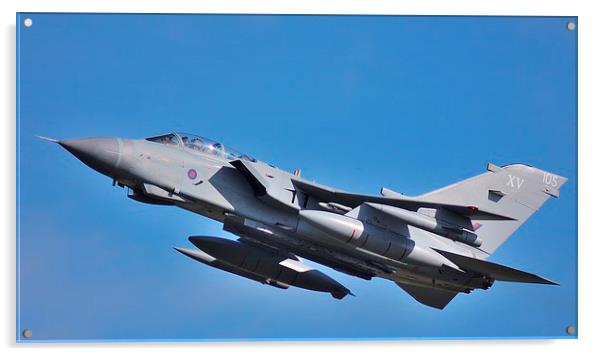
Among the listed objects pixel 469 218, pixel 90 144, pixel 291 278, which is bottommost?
pixel 291 278

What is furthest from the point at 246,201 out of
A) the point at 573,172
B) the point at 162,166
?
the point at 573,172

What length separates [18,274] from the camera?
10.1 m

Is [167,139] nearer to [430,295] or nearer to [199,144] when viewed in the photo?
[199,144]

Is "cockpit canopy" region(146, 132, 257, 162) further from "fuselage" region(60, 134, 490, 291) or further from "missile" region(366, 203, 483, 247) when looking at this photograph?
"missile" region(366, 203, 483, 247)

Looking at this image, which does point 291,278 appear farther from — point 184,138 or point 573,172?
point 573,172

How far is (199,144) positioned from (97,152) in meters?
1.39

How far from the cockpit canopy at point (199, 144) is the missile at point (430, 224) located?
1.89 meters

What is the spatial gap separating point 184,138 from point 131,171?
3.05ft

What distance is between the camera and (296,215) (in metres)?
11.6

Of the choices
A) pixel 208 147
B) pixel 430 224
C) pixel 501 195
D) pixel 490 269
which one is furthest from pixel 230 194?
pixel 501 195

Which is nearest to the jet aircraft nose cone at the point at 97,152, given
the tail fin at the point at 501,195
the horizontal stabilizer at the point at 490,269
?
→ the horizontal stabilizer at the point at 490,269

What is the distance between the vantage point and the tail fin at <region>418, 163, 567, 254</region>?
1296 cm

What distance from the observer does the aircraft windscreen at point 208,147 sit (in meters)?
11.6

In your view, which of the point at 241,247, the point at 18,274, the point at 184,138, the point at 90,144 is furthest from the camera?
the point at 241,247
